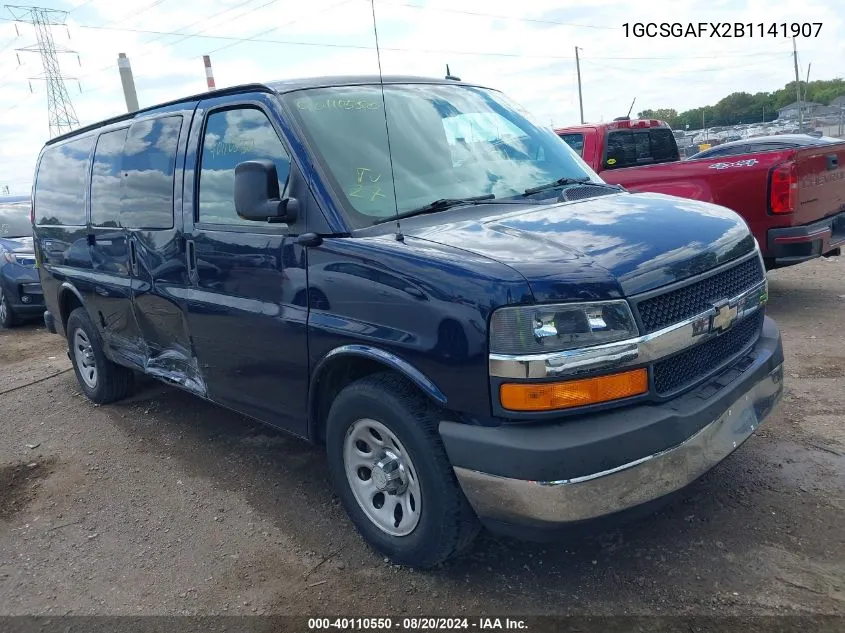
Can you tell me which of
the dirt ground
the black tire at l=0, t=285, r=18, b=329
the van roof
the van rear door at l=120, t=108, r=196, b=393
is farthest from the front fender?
the black tire at l=0, t=285, r=18, b=329

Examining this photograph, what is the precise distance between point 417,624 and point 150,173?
3.07 metres

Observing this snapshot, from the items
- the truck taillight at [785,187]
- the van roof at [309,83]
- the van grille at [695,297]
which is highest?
the van roof at [309,83]

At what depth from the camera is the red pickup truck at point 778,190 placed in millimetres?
6266

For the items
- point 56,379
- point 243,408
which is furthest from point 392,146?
point 56,379

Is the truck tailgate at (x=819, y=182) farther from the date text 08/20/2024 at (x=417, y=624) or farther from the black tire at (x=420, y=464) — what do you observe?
the date text 08/20/2024 at (x=417, y=624)

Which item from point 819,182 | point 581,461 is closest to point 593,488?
point 581,461

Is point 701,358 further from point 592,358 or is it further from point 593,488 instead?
point 593,488

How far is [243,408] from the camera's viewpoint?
12.5ft

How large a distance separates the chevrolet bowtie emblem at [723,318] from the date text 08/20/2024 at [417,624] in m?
1.40

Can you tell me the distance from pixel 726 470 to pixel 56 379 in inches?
237

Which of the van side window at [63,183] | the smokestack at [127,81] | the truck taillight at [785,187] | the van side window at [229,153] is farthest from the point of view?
the smokestack at [127,81]

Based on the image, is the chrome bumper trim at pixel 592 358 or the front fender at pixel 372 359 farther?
the front fender at pixel 372 359

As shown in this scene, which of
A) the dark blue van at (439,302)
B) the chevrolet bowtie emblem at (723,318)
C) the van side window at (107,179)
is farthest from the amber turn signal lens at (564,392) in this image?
the van side window at (107,179)

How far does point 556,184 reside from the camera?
3.70 meters
